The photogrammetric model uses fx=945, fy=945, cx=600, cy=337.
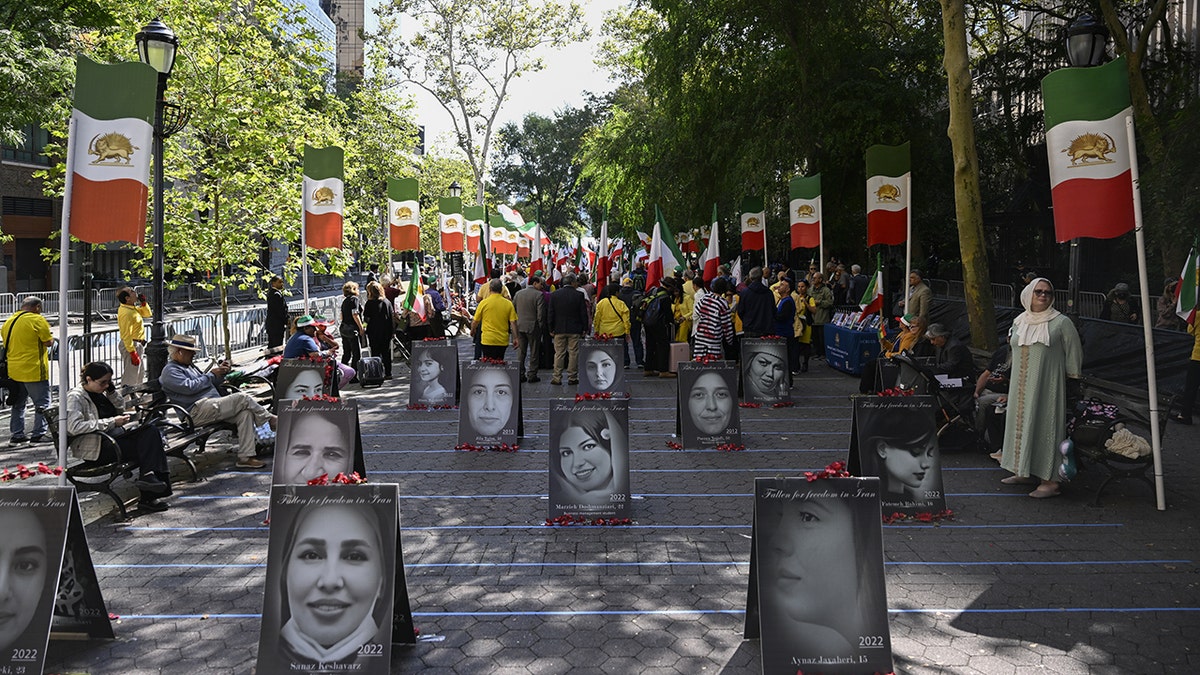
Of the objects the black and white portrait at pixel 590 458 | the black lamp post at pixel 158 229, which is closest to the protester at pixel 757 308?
the black and white portrait at pixel 590 458

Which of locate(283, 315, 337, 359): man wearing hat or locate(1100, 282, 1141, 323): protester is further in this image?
locate(1100, 282, 1141, 323): protester

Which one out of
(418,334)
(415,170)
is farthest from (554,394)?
(415,170)

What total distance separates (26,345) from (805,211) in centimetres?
1359

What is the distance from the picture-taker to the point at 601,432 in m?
8.10

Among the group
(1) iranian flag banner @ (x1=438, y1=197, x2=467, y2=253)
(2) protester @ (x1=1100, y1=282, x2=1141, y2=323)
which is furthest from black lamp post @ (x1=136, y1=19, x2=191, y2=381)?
(2) protester @ (x1=1100, y1=282, x2=1141, y2=323)

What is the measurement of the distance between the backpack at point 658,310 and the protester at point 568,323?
147cm

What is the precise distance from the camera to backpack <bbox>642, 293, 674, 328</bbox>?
A: 1678cm

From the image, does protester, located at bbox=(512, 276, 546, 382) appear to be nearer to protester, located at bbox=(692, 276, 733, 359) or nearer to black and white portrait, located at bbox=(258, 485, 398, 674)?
protester, located at bbox=(692, 276, 733, 359)

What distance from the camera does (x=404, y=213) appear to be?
18922 mm

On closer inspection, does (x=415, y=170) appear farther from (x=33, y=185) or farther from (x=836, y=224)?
(x=836, y=224)

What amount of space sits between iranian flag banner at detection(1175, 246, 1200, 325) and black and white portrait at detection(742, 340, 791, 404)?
5.40m

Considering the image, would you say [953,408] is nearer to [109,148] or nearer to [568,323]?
[568,323]

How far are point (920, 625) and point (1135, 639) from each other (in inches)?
48.0

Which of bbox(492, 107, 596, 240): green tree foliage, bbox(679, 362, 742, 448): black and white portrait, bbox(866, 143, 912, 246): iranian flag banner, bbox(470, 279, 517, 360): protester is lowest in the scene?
bbox(679, 362, 742, 448): black and white portrait
